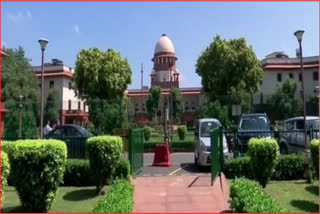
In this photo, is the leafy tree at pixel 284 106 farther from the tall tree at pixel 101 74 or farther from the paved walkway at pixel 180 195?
the paved walkway at pixel 180 195

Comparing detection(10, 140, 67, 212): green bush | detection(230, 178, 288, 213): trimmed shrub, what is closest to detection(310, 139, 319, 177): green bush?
detection(230, 178, 288, 213): trimmed shrub

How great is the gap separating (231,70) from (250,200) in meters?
34.4

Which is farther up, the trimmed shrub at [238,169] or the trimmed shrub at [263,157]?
the trimmed shrub at [263,157]

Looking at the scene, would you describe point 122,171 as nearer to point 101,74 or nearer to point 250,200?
point 250,200

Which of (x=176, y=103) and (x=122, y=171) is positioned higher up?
(x=176, y=103)

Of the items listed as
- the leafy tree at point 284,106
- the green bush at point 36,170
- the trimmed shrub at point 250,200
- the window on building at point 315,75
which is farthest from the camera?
the window on building at point 315,75

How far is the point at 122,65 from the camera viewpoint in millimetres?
43250

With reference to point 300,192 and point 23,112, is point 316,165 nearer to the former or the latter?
point 300,192

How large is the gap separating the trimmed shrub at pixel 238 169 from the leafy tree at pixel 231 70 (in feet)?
88.4

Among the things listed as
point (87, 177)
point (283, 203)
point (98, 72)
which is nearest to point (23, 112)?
point (98, 72)

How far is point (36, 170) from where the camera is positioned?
851cm

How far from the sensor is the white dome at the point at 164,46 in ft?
292

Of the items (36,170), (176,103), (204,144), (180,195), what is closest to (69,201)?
A: (36,170)

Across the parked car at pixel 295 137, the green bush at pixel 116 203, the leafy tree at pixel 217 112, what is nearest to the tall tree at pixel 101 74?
the leafy tree at pixel 217 112
